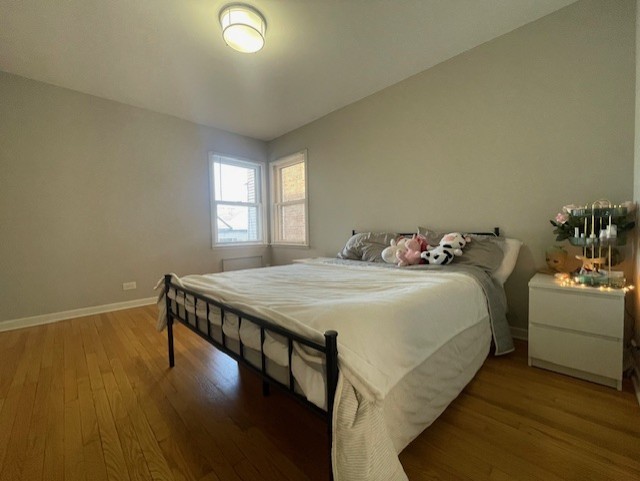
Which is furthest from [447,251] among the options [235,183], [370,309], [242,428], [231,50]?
[235,183]

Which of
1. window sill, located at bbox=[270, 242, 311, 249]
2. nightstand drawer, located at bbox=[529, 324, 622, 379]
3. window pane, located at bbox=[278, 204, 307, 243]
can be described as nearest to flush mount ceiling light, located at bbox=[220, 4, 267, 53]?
window pane, located at bbox=[278, 204, 307, 243]

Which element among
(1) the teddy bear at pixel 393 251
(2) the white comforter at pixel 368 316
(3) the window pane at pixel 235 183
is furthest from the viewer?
(3) the window pane at pixel 235 183

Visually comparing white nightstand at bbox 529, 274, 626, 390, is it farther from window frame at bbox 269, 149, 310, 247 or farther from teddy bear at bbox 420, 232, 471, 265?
window frame at bbox 269, 149, 310, 247

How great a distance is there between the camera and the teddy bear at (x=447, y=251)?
2.07 metres

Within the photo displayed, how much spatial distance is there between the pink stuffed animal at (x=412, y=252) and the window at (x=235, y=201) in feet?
9.63

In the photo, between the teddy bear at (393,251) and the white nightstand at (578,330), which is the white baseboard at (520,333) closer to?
the white nightstand at (578,330)

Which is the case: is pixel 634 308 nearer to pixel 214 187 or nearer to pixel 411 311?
pixel 411 311

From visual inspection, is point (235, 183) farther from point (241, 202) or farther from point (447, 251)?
point (447, 251)

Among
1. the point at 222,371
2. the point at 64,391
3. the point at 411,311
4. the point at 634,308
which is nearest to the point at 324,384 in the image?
the point at 411,311

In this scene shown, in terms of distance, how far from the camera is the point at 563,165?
199 cm

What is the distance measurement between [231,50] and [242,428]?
283 centimetres

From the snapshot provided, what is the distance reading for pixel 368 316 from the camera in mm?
1021

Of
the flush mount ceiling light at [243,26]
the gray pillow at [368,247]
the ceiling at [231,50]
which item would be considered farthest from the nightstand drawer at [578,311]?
the flush mount ceiling light at [243,26]

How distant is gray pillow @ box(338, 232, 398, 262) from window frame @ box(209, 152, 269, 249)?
6.95ft
